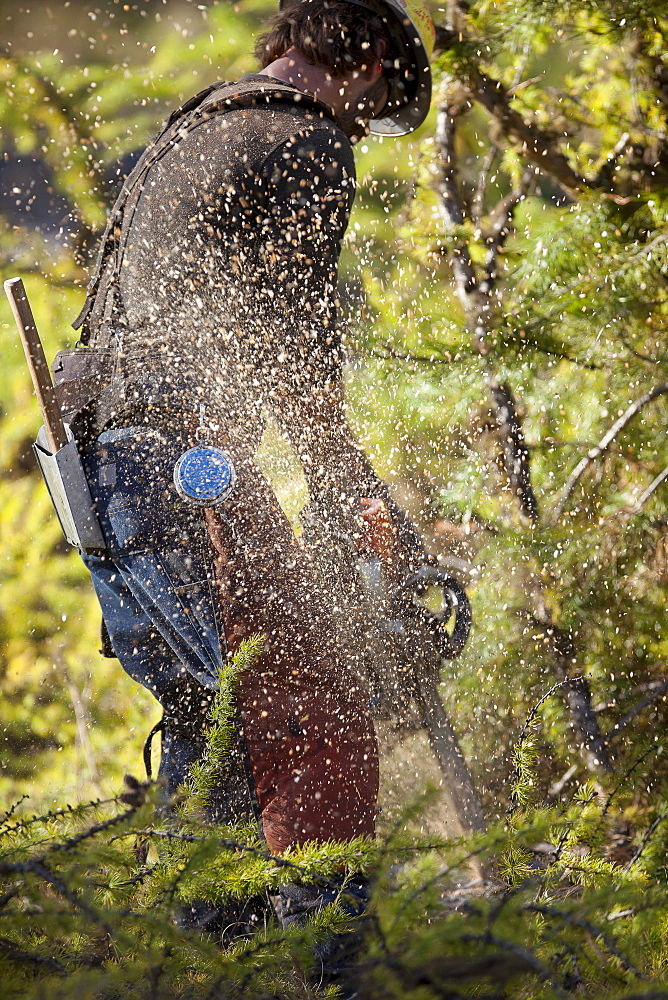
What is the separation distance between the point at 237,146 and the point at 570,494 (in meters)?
1.27

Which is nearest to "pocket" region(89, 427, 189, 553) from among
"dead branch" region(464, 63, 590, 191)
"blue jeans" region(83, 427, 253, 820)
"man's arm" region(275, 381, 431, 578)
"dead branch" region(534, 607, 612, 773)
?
"blue jeans" region(83, 427, 253, 820)

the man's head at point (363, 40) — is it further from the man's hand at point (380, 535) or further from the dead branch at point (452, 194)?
the man's hand at point (380, 535)

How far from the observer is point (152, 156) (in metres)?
1.38

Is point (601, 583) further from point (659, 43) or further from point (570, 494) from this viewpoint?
point (659, 43)

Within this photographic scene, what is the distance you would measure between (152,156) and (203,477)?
57 cm

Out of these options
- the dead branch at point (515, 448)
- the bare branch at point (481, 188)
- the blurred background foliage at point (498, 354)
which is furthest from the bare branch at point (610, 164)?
the dead branch at point (515, 448)

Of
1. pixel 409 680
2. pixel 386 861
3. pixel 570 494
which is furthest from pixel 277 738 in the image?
pixel 570 494

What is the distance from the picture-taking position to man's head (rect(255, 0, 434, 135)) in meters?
1.54

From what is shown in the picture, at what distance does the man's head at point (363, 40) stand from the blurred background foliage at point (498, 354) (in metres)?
0.49

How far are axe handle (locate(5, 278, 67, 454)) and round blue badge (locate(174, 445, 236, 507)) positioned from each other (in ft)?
0.72

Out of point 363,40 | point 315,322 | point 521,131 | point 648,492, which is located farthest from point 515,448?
point 363,40

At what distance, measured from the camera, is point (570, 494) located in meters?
2.14

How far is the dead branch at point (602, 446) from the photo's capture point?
2.00 metres

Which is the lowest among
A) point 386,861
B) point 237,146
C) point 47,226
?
point 386,861
